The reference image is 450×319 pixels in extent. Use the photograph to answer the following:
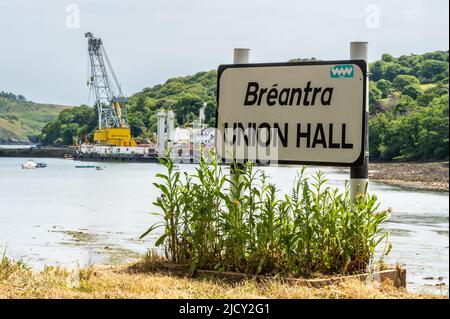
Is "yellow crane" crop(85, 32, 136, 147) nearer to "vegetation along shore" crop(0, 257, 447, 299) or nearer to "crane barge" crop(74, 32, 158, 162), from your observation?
"crane barge" crop(74, 32, 158, 162)

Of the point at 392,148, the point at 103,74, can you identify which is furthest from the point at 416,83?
the point at 103,74

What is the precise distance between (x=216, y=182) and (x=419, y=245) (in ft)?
55.3

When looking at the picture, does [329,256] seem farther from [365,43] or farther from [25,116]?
[25,116]

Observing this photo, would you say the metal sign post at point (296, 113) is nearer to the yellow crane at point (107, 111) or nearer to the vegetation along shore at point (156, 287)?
the vegetation along shore at point (156, 287)

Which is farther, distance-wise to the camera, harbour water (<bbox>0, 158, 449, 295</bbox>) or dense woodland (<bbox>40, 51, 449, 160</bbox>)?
dense woodland (<bbox>40, 51, 449, 160</bbox>)

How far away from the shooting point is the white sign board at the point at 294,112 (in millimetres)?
5168

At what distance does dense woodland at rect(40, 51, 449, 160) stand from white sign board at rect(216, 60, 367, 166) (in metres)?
62.0

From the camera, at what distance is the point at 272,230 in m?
5.04

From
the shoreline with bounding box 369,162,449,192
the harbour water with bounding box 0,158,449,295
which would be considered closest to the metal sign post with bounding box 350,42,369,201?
the harbour water with bounding box 0,158,449,295

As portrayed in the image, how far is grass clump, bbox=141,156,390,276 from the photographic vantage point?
5.00 meters

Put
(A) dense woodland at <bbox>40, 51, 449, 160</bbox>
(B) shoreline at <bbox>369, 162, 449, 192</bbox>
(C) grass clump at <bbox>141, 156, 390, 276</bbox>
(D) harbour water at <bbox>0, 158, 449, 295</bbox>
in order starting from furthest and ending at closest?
(A) dense woodland at <bbox>40, 51, 449, 160</bbox>
(B) shoreline at <bbox>369, 162, 449, 192</bbox>
(D) harbour water at <bbox>0, 158, 449, 295</bbox>
(C) grass clump at <bbox>141, 156, 390, 276</bbox>
